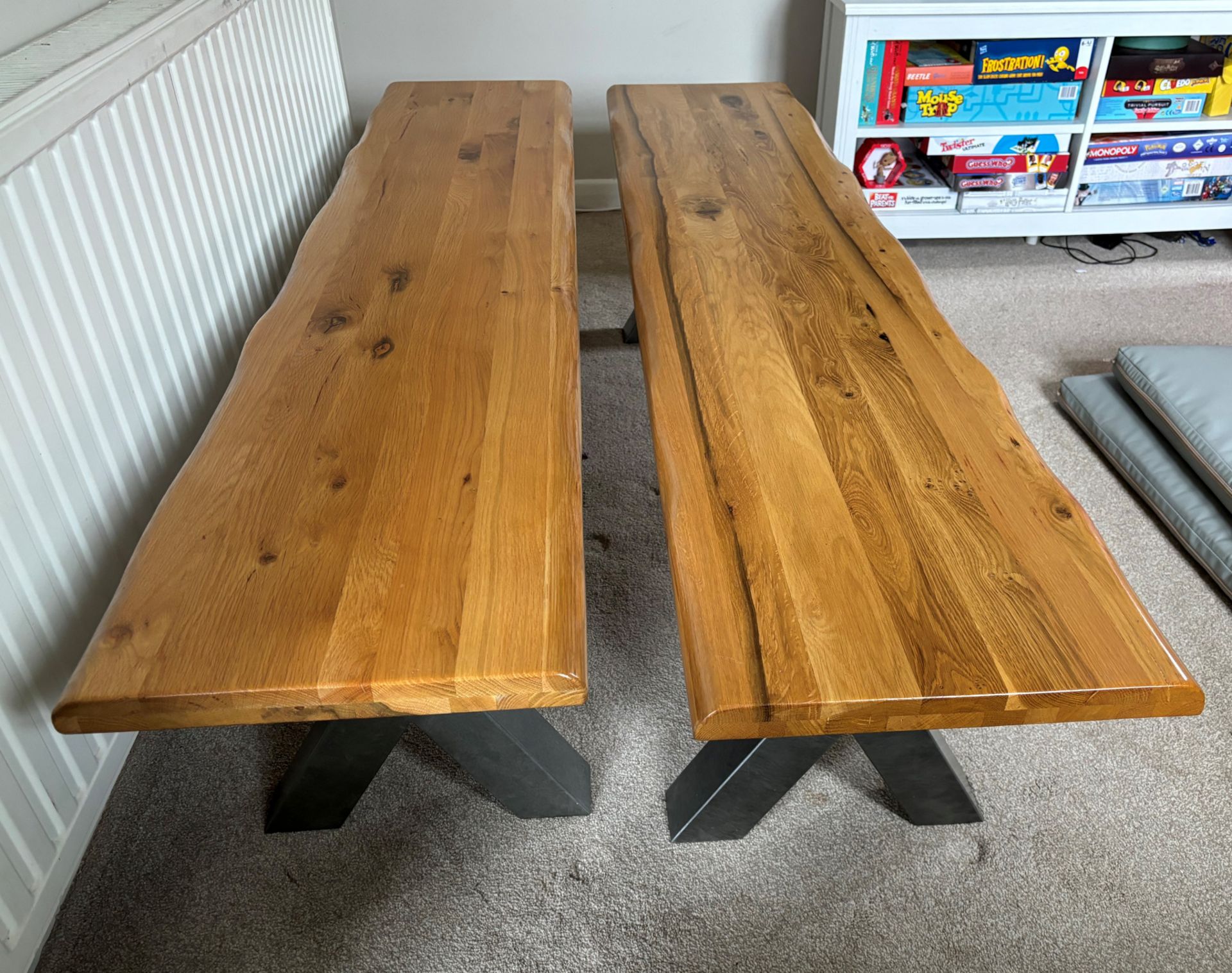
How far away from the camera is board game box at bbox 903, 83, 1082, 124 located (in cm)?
252

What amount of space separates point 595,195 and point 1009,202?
1.19 meters

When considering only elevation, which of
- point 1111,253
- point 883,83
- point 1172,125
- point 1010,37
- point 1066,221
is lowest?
point 1111,253

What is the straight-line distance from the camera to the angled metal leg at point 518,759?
1162mm

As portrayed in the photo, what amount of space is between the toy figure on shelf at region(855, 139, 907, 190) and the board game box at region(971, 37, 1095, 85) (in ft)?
0.89

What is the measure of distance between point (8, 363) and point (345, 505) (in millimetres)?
403

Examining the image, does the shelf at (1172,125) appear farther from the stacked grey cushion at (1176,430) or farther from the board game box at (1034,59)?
the stacked grey cushion at (1176,430)

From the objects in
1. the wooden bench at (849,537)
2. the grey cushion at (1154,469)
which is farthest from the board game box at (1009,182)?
the wooden bench at (849,537)

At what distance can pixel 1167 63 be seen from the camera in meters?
2.52

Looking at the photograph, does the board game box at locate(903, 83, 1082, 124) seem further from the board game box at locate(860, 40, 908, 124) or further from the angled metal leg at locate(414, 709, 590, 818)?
the angled metal leg at locate(414, 709, 590, 818)

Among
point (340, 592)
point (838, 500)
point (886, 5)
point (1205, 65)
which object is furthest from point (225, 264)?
point (1205, 65)

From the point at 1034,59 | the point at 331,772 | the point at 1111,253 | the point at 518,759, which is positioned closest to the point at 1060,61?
the point at 1034,59

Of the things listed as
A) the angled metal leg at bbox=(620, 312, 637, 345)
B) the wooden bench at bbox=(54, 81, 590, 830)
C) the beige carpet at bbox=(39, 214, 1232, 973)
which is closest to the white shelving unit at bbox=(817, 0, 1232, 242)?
the angled metal leg at bbox=(620, 312, 637, 345)

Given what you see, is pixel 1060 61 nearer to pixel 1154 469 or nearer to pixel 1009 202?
pixel 1009 202

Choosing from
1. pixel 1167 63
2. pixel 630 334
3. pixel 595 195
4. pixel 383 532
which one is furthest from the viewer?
pixel 595 195
